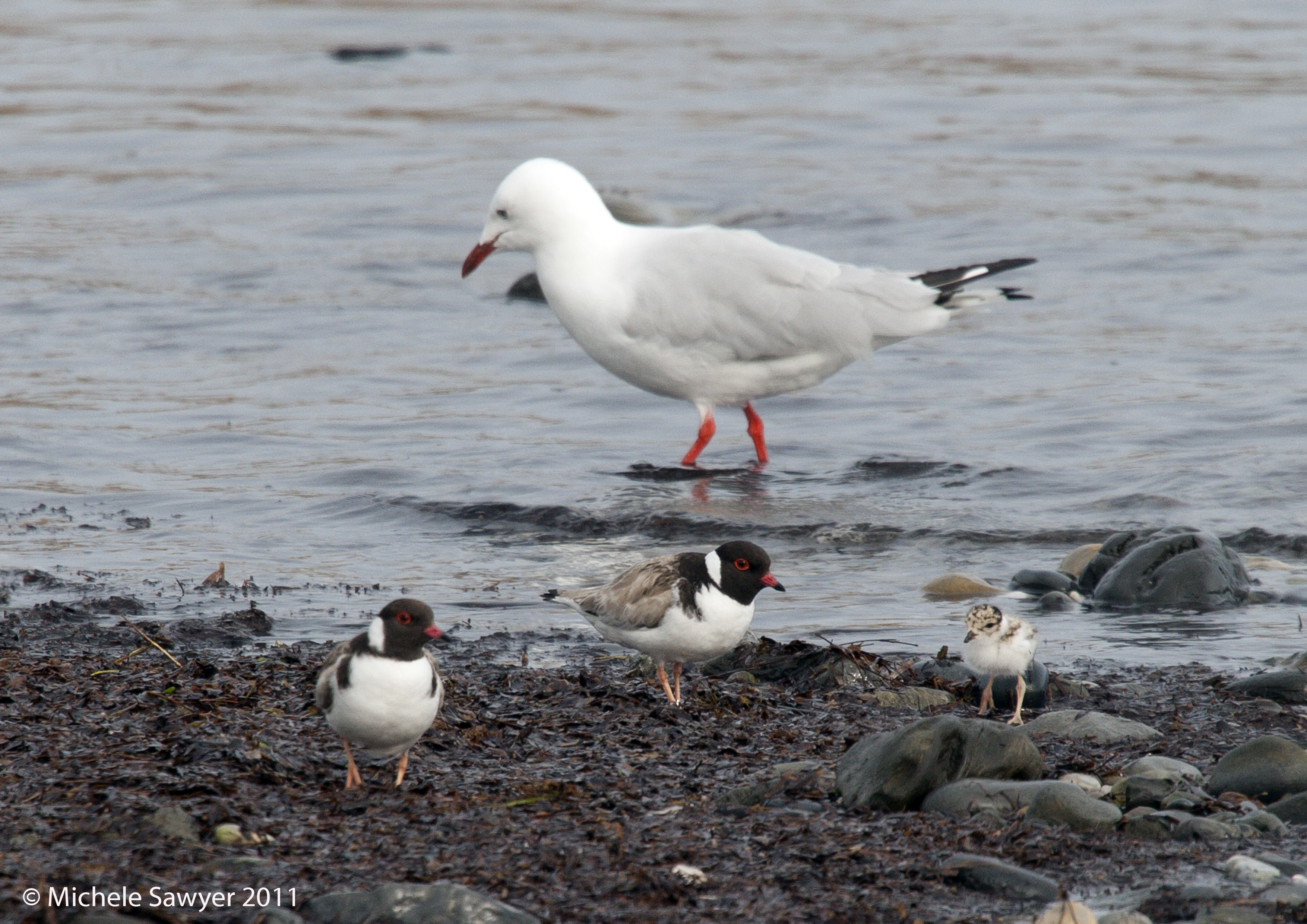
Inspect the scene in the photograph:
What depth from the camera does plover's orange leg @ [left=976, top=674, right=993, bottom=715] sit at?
234 inches

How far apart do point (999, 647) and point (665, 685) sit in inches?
46.8

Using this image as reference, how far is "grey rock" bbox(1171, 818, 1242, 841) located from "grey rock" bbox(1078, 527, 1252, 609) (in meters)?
3.01

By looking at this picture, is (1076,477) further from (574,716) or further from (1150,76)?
(1150,76)

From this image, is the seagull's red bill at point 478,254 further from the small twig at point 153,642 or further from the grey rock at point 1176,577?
the grey rock at point 1176,577

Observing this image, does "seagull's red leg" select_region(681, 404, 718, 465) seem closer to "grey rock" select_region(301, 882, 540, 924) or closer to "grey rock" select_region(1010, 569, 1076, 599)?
"grey rock" select_region(1010, 569, 1076, 599)

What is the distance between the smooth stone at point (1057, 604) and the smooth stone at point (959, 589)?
0.29 metres

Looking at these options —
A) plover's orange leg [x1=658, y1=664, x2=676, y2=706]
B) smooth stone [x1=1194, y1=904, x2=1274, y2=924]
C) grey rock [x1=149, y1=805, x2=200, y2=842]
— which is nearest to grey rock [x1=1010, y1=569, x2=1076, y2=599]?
plover's orange leg [x1=658, y1=664, x2=676, y2=706]

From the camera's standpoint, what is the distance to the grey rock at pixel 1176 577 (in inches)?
297

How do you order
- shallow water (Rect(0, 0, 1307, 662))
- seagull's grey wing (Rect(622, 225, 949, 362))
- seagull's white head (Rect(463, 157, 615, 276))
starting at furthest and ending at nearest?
1. seagull's white head (Rect(463, 157, 615, 276))
2. seagull's grey wing (Rect(622, 225, 949, 362))
3. shallow water (Rect(0, 0, 1307, 662))

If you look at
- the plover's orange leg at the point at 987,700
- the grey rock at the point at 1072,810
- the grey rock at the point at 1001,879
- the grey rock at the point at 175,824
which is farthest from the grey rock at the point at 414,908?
the plover's orange leg at the point at 987,700

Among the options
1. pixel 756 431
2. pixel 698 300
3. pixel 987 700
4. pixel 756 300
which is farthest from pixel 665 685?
pixel 756 431

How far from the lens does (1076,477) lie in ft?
33.4

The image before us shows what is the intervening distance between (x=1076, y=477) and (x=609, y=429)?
134 inches

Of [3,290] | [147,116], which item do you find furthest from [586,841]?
[147,116]
